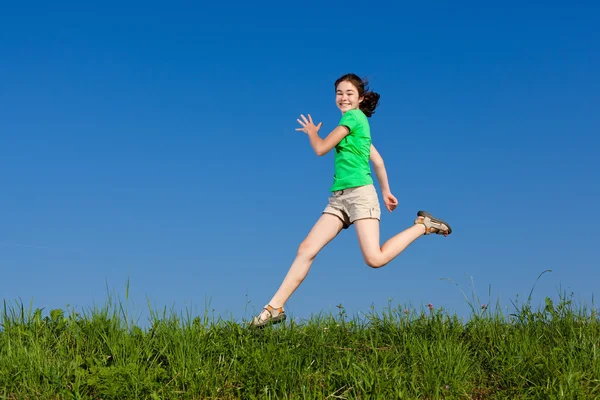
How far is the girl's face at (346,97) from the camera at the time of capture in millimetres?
8055

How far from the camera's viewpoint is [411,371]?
6410mm

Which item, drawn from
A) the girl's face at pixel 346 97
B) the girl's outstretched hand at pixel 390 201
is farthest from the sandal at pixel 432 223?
the girl's face at pixel 346 97

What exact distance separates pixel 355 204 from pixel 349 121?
39.0 inches

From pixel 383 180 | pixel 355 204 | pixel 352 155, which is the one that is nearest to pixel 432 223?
pixel 383 180

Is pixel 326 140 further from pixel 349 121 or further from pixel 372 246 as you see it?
pixel 372 246

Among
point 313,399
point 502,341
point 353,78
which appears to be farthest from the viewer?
point 353,78

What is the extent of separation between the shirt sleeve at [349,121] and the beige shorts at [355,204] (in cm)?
73

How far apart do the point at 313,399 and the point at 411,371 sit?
108 cm

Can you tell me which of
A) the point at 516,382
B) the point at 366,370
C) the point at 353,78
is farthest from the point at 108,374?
the point at 353,78

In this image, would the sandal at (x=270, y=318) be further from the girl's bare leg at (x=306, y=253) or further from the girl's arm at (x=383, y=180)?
the girl's arm at (x=383, y=180)

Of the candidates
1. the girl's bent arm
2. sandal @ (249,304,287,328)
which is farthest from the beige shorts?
sandal @ (249,304,287,328)

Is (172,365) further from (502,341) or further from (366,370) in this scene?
(502,341)

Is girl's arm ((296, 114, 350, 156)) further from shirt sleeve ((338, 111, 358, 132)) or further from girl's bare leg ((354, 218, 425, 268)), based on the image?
girl's bare leg ((354, 218, 425, 268))

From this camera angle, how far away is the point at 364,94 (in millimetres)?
8242
